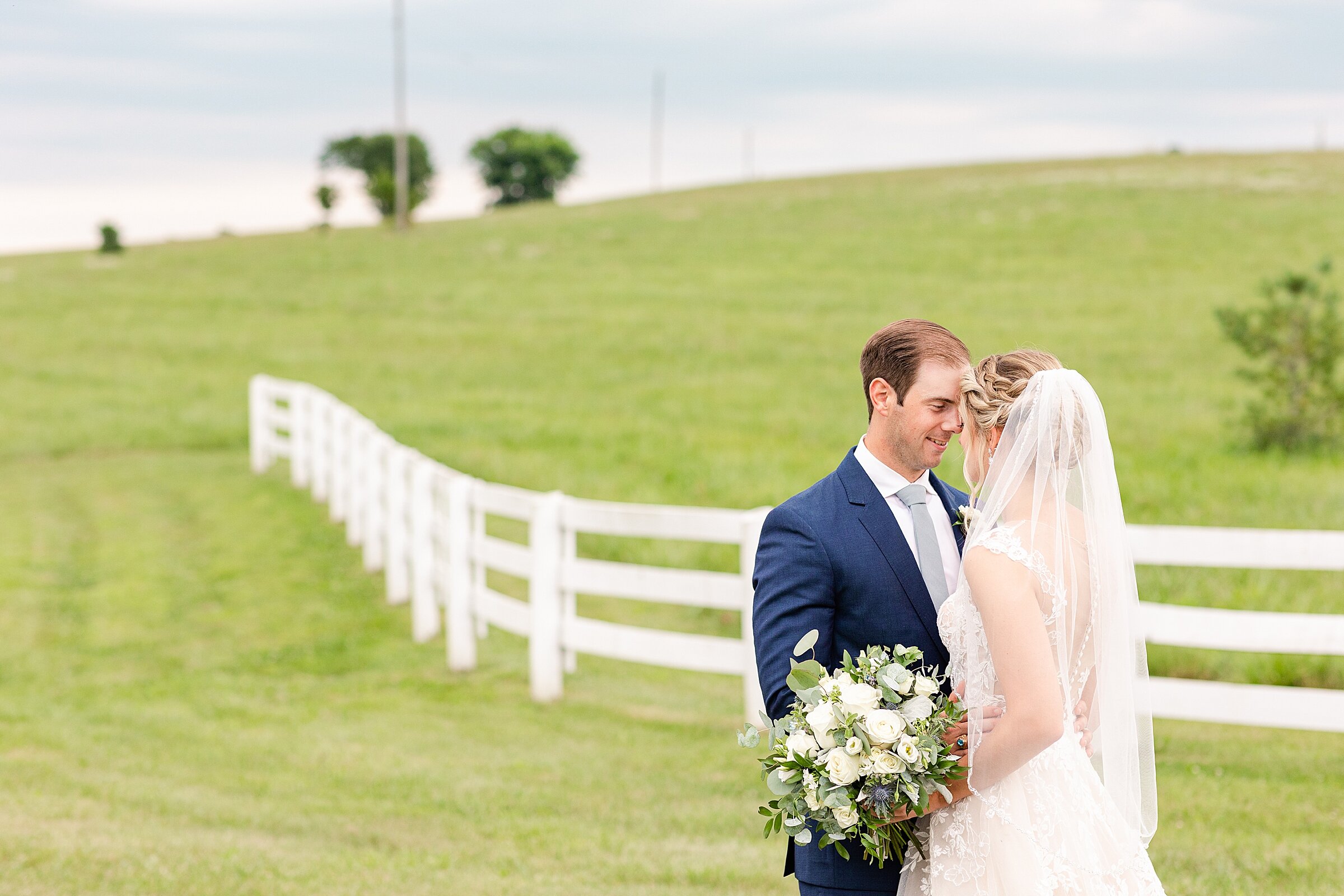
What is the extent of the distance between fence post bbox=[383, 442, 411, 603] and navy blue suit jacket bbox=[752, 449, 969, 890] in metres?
9.85

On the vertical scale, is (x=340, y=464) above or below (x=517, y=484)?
above

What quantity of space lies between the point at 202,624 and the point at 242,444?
12.3m

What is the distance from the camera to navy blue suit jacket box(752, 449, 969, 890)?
3.20 metres

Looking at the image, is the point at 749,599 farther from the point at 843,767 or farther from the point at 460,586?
the point at 843,767

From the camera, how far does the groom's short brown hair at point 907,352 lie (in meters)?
3.20

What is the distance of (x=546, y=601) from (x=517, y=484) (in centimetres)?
784

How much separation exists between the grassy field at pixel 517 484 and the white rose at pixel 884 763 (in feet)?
10.2

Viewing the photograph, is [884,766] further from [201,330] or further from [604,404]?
[201,330]

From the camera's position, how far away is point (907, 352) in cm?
321

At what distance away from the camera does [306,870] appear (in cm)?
607

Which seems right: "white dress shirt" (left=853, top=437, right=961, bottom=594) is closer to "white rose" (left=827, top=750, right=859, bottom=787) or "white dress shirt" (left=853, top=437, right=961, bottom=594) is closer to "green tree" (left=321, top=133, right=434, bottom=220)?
"white rose" (left=827, top=750, right=859, bottom=787)

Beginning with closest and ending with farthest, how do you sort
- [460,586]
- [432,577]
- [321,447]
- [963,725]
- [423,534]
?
[963,725]
[460,586]
[432,577]
[423,534]
[321,447]

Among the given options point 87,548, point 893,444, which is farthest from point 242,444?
point 893,444

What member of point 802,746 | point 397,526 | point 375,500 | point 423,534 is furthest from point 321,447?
point 802,746
